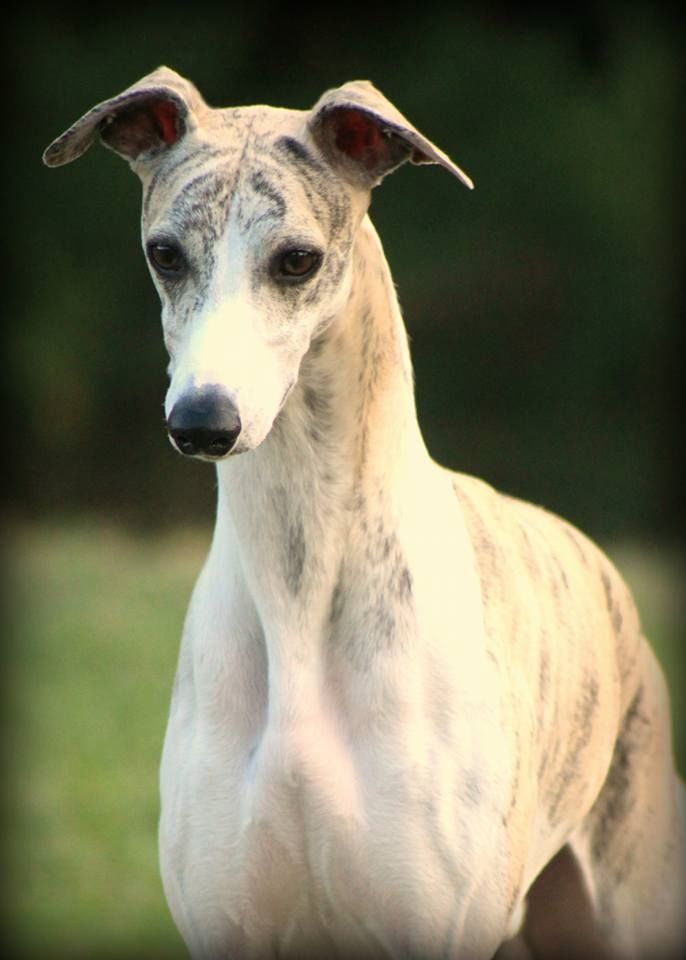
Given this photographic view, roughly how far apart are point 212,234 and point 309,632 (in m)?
0.64

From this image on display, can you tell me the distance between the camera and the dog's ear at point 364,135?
8.34 feet

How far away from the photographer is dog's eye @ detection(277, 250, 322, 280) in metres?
2.44

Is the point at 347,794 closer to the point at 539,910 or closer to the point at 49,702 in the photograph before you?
the point at 539,910

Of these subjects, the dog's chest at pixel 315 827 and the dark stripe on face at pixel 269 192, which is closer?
the dark stripe on face at pixel 269 192

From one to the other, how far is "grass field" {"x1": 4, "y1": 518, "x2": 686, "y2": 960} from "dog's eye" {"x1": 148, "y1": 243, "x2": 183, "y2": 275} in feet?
7.55

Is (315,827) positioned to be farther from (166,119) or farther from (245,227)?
(166,119)

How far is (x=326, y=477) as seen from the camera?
265cm

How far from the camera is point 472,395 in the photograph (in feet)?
29.2

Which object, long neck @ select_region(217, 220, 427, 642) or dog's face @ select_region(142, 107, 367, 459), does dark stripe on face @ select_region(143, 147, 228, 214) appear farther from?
long neck @ select_region(217, 220, 427, 642)

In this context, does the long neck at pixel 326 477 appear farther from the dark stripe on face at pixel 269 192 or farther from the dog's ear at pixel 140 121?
the dog's ear at pixel 140 121

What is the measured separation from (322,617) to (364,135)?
75cm

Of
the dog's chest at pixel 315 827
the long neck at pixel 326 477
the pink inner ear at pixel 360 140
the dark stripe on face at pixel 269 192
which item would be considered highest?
the pink inner ear at pixel 360 140

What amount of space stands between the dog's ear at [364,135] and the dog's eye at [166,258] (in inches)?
11.8

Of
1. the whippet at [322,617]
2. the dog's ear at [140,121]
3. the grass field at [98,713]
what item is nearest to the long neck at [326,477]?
the whippet at [322,617]
